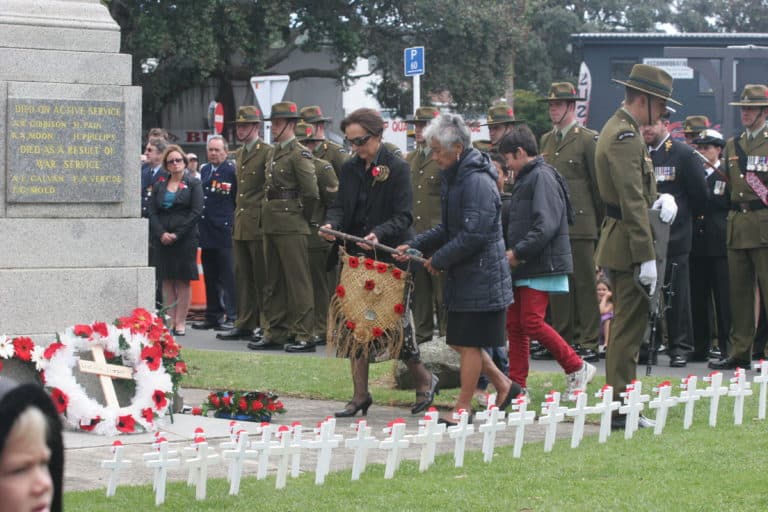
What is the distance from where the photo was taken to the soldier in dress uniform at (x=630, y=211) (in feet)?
30.4

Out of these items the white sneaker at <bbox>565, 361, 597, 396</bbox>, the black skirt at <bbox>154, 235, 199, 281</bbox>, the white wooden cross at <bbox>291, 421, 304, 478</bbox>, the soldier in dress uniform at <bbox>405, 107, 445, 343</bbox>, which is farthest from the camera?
the black skirt at <bbox>154, 235, 199, 281</bbox>

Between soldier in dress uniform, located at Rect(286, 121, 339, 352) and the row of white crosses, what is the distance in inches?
265

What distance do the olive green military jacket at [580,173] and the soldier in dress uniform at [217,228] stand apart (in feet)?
16.4

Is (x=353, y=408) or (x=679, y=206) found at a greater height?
(x=679, y=206)

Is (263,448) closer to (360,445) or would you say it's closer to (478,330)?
(360,445)

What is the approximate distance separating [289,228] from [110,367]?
5898 millimetres

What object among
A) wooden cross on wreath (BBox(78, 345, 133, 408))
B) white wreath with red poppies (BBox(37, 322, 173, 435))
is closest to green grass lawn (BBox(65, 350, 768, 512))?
white wreath with red poppies (BBox(37, 322, 173, 435))

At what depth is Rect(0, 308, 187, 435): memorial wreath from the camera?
9.20 m

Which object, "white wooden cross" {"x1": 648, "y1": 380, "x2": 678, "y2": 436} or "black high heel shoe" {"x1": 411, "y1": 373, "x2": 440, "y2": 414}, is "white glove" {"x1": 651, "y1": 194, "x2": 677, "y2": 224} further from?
"black high heel shoe" {"x1": 411, "y1": 373, "x2": 440, "y2": 414}

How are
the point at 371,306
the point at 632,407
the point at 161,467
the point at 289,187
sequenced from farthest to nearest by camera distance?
1. the point at 289,187
2. the point at 371,306
3. the point at 632,407
4. the point at 161,467

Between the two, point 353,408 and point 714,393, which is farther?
point 353,408

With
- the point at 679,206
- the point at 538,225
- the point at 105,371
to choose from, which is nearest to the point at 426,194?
the point at 679,206

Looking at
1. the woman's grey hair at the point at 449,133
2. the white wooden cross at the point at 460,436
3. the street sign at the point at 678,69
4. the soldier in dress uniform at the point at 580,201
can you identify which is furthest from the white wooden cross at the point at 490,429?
the street sign at the point at 678,69

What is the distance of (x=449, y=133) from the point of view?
9453 millimetres
